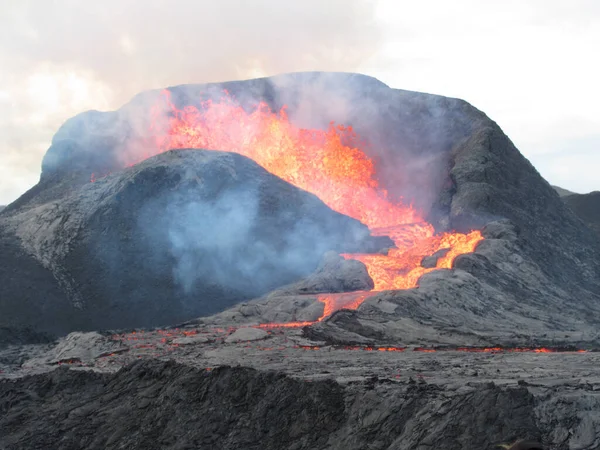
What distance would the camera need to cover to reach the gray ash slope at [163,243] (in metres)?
47.5

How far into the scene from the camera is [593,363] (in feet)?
72.1

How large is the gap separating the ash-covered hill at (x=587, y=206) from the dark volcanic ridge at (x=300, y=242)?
90.0 ft

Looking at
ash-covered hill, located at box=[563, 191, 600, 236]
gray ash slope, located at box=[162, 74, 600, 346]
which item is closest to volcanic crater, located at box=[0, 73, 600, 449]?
gray ash slope, located at box=[162, 74, 600, 346]

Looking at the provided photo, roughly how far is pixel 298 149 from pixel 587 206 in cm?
4409

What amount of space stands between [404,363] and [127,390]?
10270mm

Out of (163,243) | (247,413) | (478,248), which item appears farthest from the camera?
(163,243)

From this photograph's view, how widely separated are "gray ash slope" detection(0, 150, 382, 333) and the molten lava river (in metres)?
4.94

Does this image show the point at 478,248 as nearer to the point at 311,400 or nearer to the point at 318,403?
the point at 311,400

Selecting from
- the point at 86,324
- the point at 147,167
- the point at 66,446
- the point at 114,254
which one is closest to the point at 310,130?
the point at 147,167

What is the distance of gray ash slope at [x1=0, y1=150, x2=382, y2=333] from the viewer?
4753 centimetres

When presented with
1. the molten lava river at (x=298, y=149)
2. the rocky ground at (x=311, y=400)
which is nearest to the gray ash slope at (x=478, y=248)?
the molten lava river at (x=298, y=149)

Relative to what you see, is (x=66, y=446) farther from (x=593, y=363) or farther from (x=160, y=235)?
(x=160, y=235)

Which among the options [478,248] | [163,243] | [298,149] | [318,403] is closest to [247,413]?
[318,403]

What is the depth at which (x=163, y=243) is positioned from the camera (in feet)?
171
